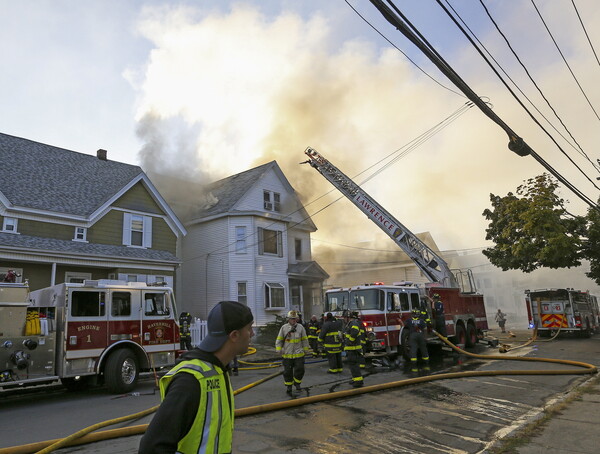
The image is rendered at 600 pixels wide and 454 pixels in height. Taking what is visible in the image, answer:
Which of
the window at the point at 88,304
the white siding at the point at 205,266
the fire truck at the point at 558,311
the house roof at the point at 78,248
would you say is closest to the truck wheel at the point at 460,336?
the fire truck at the point at 558,311

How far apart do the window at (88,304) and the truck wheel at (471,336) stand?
41.4 ft

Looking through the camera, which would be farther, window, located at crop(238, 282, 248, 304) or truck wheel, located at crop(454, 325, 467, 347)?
window, located at crop(238, 282, 248, 304)

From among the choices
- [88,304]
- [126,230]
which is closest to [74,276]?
[126,230]

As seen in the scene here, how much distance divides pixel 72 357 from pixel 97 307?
1106 mm

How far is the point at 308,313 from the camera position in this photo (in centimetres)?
2647

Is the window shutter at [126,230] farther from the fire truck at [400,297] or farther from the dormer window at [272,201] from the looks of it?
the fire truck at [400,297]

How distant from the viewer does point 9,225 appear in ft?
50.5

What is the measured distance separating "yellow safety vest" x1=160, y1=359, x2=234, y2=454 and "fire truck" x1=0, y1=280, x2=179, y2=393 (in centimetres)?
778

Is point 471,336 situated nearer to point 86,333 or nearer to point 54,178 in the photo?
point 86,333

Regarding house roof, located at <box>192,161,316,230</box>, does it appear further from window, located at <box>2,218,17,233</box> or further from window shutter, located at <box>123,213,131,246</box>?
window, located at <box>2,218,17,233</box>

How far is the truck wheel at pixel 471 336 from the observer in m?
16.5

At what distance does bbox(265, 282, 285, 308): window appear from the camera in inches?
884

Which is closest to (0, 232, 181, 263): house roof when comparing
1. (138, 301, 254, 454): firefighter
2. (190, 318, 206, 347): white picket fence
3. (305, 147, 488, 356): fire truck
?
(190, 318, 206, 347): white picket fence

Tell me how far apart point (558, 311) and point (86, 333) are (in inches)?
788
